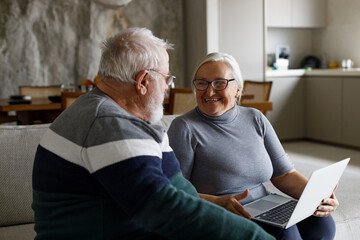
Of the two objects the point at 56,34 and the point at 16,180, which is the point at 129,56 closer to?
the point at 16,180

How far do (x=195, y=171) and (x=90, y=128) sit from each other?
0.70 meters

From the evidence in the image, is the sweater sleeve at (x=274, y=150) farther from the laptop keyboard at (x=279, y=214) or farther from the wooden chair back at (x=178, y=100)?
the wooden chair back at (x=178, y=100)

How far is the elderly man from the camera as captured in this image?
1088mm

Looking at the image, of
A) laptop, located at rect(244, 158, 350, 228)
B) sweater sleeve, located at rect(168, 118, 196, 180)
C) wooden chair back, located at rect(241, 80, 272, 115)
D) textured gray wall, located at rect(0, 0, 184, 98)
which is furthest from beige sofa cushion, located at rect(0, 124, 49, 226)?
textured gray wall, located at rect(0, 0, 184, 98)

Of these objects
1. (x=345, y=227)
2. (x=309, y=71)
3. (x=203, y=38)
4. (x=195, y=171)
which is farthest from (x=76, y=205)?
(x=309, y=71)

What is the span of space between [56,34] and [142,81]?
4.48m

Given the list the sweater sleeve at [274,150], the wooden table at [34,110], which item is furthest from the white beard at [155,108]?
the wooden table at [34,110]

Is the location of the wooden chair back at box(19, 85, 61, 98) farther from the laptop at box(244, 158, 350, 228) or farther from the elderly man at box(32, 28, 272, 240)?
the elderly man at box(32, 28, 272, 240)

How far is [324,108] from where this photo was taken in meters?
5.86

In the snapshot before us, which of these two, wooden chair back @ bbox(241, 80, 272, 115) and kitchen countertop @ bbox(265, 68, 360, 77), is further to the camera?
kitchen countertop @ bbox(265, 68, 360, 77)

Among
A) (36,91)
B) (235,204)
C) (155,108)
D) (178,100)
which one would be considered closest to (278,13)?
(178,100)

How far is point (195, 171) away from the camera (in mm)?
1758

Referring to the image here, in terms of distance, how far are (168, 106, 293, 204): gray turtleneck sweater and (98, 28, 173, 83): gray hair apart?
54 centimetres

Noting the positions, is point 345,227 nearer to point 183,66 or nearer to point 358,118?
point 358,118
